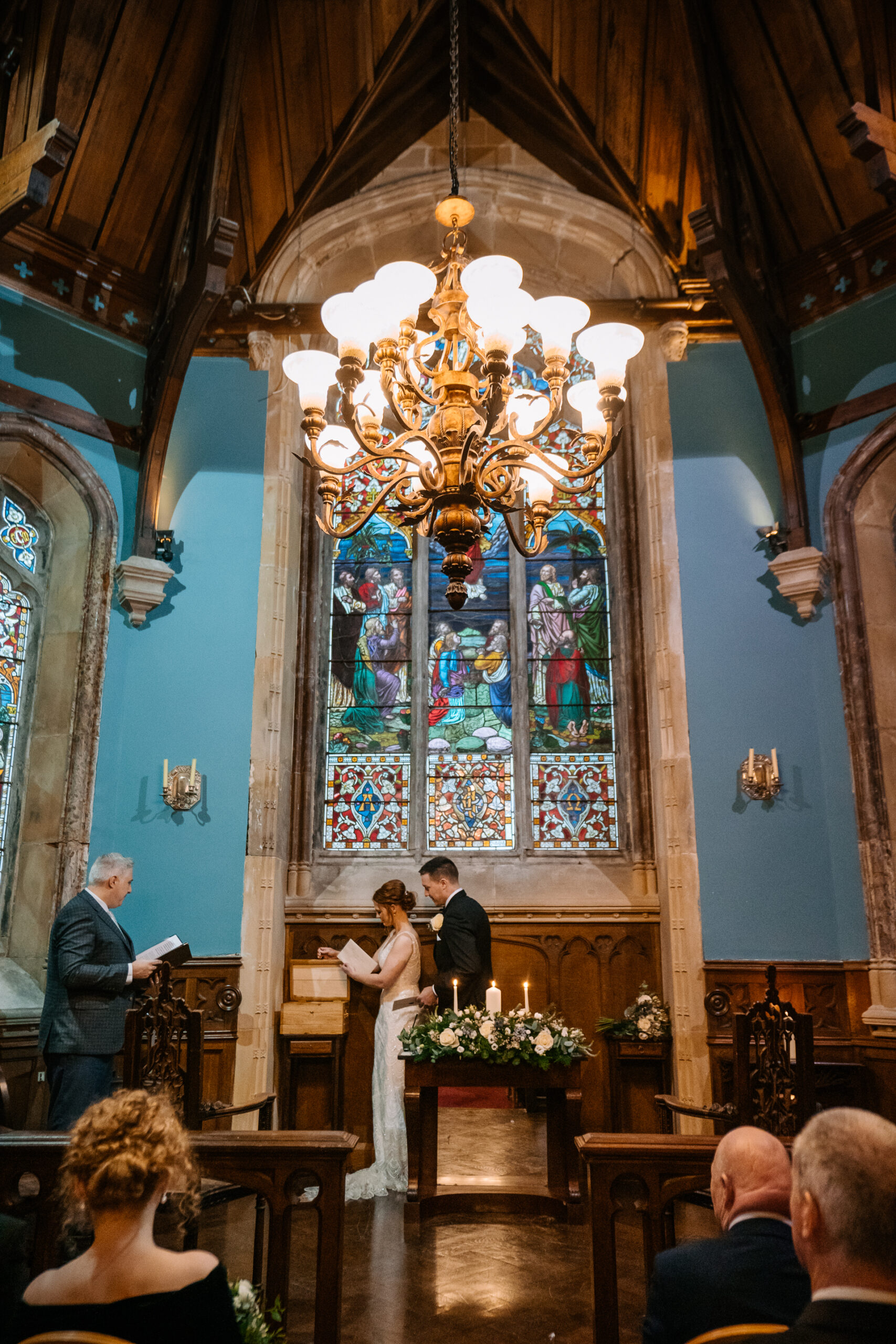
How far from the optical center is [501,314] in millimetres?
3750

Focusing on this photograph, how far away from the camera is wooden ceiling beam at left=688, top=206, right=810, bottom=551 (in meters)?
6.20

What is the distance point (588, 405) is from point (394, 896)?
303 cm

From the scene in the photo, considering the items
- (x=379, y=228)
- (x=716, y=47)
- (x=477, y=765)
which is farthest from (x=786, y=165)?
(x=477, y=765)

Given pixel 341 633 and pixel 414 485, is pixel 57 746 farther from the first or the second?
pixel 414 485

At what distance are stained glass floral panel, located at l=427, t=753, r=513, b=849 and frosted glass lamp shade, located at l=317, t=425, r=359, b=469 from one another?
2.97 m

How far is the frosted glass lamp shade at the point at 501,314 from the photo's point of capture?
3738 mm

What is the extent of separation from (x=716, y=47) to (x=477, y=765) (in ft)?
16.2

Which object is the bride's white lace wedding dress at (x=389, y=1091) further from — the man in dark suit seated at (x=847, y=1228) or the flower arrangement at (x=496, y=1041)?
the man in dark suit seated at (x=847, y=1228)

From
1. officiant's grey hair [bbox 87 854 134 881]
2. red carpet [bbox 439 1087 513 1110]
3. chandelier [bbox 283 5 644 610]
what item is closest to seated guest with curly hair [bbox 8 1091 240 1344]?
chandelier [bbox 283 5 644 610]

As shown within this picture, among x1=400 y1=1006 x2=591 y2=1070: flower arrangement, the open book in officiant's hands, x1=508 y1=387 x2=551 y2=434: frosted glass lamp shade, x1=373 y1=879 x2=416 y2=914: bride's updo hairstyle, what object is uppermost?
x1=508 y1=387 x2=551 y2=434: frosted glass lamp shade

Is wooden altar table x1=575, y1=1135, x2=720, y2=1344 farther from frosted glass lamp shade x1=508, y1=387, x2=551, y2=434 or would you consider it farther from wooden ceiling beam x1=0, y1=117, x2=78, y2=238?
wooden ceiling beam x1=0, y1=117, x2=78, y2=238

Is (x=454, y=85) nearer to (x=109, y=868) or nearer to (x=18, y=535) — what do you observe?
(x=18, y=535)

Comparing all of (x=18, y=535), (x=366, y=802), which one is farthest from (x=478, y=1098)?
(x=18, y=535)

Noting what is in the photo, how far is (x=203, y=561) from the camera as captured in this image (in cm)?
669
